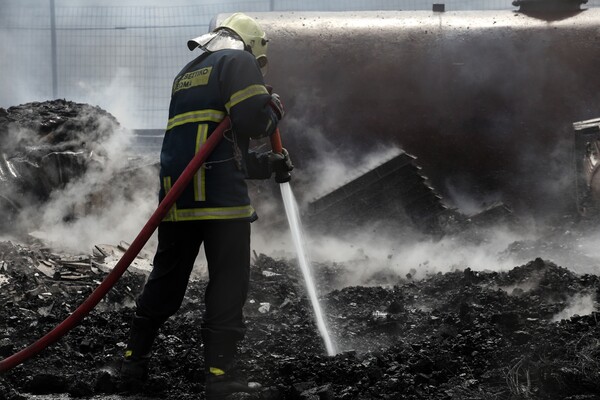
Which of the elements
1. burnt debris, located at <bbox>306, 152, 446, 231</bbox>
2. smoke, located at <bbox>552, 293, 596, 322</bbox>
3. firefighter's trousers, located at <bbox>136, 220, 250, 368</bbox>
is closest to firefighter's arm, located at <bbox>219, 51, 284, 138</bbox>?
firefighter's trousers, located at <bbox>136, 220, 250, 368</bbox>

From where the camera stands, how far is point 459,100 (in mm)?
8234

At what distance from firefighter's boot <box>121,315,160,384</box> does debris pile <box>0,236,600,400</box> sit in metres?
0.08

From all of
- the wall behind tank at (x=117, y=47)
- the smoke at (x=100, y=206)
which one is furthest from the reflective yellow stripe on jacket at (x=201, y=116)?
the wall behind tank at (x=117, y=47)

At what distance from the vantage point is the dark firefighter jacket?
3.59m

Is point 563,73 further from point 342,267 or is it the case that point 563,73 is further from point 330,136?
point 342,267

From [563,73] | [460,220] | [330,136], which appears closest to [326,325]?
[460,220]

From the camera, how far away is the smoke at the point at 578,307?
4.56 meters

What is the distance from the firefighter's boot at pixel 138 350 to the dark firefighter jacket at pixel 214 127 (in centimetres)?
57

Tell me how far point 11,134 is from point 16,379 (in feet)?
16.1

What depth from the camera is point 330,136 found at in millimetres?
8234

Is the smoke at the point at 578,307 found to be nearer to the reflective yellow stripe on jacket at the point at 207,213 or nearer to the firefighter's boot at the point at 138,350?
the reflective yellow stripe on jacket at the point at 207,213

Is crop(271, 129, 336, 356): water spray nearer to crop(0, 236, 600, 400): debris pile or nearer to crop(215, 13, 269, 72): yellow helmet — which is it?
crop(0, 236, 600, 400): debris pile

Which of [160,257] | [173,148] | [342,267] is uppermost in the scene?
[173,148]

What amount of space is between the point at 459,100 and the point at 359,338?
14.1 feet
